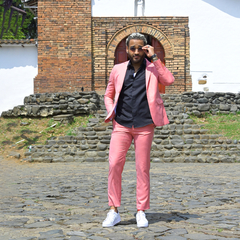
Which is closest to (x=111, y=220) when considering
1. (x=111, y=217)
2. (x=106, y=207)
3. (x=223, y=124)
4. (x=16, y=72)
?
(x=111, y=217)

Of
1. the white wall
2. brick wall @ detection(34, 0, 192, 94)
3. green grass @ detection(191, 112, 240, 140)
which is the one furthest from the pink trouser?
the white wall

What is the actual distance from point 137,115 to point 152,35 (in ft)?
43.6

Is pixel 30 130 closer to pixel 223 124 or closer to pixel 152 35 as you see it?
pixel 223 124

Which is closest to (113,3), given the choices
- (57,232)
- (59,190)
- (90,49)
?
(90,49)

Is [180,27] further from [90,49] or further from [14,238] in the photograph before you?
[14,238]

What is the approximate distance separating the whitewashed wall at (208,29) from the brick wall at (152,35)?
1.02 ft

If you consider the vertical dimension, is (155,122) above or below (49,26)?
below

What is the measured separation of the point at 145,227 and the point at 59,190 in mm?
2492

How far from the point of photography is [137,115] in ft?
10.5

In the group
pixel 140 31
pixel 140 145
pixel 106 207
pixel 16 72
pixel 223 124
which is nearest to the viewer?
pixel 140 145

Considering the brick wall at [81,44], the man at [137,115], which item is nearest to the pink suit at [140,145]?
the man at [137,115]

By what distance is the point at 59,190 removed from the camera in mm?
5160

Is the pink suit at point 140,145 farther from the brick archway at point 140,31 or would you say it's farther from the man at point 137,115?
the brick archway at point 140,31

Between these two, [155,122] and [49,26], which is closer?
[155,122]
